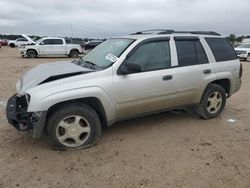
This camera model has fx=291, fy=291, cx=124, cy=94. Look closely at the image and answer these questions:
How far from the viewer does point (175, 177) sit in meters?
3.54

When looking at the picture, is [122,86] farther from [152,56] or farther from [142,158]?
[142,158]

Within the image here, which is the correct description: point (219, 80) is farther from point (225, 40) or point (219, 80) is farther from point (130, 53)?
point (130, 53)

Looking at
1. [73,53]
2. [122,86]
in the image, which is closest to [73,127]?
[122,86]

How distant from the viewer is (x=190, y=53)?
5312 mm

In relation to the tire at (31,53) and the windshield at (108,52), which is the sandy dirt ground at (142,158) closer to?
the windshield at (108,52)

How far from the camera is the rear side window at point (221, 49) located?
18.7ft

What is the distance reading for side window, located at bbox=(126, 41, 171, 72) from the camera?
15.4ft

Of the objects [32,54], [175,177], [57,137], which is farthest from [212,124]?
[32,54]

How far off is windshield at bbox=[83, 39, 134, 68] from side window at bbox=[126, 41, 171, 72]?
23cm

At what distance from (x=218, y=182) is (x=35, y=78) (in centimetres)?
294

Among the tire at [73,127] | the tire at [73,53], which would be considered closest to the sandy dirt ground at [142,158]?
the tire at [73,127]

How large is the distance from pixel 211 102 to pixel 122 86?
219cm

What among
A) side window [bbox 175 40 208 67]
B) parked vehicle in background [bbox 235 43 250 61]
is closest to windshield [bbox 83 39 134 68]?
side window [bbox 175 40 208 67]

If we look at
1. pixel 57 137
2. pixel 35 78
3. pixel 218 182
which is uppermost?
pixel 35 78
